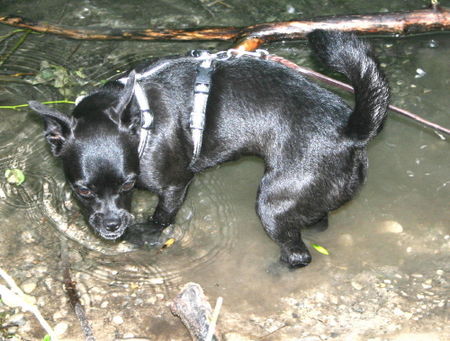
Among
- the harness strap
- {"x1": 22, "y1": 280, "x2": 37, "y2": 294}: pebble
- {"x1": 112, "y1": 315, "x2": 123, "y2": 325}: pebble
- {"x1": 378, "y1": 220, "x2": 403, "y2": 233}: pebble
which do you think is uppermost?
the harness strap

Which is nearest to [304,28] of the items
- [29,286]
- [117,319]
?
[117,319]

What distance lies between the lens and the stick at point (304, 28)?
6.20 m

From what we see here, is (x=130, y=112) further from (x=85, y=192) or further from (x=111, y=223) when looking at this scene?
(x=111, y=223)

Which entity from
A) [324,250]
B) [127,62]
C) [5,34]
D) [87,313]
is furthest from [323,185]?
[5,34]

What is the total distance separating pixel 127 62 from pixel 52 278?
291 cm

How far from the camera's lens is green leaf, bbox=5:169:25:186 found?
17.8 ft

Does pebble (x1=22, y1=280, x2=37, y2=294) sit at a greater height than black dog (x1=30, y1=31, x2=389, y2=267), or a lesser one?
lesser

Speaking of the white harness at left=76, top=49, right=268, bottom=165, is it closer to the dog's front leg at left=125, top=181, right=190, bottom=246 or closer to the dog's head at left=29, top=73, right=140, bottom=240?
the dog's head at left=29, top=73, right=140, bottom=240

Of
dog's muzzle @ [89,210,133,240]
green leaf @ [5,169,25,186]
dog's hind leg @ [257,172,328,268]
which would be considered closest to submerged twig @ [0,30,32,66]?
green leaf @ [5,169,25,186]

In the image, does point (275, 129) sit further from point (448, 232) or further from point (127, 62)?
point (127, 62)

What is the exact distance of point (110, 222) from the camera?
14.3 ft

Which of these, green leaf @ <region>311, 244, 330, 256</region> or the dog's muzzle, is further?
green leaf @ <region>311, 244, 330, 256</region>

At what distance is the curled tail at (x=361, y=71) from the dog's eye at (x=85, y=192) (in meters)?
1.83

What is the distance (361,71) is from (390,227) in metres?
1.76
